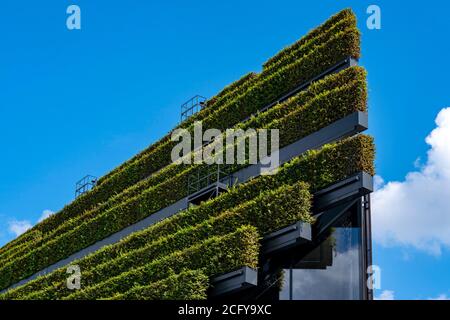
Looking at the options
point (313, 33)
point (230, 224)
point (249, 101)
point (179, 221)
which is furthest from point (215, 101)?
point (230, 224)

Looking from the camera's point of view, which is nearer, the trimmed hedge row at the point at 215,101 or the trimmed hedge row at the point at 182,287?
the trimmed hedge row at the point at 182,287

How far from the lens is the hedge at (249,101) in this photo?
29172mm

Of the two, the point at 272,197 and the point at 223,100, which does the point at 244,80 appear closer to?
the point at 223,100

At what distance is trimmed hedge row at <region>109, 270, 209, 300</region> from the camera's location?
2428 centimetres

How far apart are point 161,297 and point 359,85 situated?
996cm

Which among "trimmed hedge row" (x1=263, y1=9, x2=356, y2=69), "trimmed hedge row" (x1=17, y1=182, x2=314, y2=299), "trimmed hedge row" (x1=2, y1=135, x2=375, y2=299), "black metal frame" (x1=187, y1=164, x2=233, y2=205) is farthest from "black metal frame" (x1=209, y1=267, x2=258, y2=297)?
"trimmed hedge row" (x1=263, y1=9, x2=356, y2=69)

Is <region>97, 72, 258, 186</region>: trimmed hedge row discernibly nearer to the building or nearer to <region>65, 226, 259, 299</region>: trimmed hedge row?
the building

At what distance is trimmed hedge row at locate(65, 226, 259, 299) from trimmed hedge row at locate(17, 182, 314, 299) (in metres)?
0.72

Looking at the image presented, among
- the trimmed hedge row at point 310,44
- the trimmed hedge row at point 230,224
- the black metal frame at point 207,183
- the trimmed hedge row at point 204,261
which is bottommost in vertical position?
the trimmed hedge row at point 204,261

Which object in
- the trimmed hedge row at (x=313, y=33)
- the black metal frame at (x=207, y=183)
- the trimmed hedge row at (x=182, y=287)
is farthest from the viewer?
the trimmed hedge row at (x=313, y=33)

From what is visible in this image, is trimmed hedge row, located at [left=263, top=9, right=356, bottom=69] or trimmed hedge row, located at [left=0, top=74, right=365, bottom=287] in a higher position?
trimmed hedge row, located at [left=263, top=9, right=356, bottom=69]

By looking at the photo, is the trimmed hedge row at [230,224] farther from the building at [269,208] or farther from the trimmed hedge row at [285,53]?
the trimmed hedge row at [285,53]

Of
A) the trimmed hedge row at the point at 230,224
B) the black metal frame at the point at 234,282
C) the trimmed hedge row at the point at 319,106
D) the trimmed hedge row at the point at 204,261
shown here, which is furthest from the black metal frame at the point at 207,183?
the black metal frame at the point at 234,282

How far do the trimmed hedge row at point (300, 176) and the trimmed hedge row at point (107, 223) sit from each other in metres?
2.30
